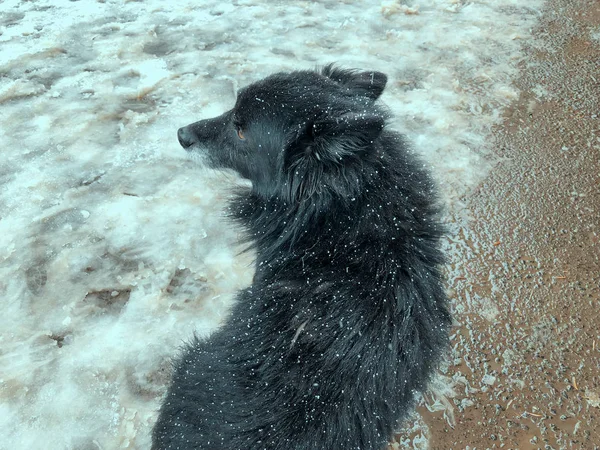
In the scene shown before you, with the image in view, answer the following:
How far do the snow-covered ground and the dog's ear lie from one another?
1.11 meters

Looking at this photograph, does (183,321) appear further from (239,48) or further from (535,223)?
(239,48)

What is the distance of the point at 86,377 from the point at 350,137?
1.82 metres

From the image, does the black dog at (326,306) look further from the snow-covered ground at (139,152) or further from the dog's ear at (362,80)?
the snow-covered ground at (139,152)

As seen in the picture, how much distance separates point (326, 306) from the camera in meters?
1.66

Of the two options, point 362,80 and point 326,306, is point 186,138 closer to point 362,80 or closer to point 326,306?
point 362,80

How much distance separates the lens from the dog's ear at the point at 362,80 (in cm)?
229

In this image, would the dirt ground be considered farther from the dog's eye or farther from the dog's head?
the dog's eye

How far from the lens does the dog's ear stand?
229cm

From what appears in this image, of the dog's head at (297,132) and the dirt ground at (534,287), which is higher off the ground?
the dog's head at (297,132)

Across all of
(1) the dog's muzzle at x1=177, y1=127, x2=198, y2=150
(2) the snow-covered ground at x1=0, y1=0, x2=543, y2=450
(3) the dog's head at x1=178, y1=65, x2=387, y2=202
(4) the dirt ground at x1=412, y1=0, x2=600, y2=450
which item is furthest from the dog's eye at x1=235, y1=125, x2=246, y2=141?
(4) the dirt ground at x1=412, y1=0, x2=600, y2=450

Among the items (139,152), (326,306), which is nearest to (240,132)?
(326,306)

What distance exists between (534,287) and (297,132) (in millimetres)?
1727

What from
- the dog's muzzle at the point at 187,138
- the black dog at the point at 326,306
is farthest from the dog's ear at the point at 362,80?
the dog's muzzle at the point at 187,138

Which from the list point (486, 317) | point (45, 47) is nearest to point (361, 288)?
point (486, 317)
